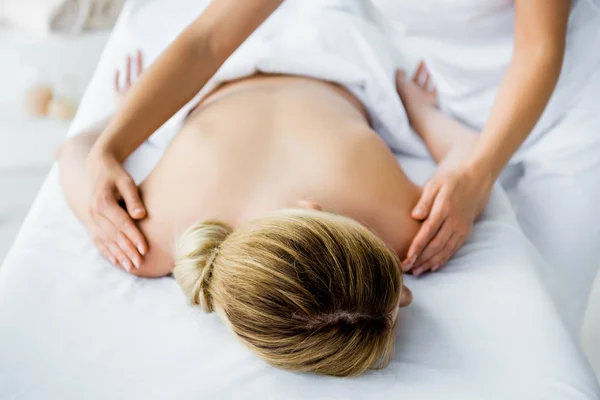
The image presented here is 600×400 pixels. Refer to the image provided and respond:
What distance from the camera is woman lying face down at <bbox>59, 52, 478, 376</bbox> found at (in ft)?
2.86

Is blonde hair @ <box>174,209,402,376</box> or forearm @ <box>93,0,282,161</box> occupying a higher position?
forearm @ <box>93,0,282,161</box>

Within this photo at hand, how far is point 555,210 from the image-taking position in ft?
4.65

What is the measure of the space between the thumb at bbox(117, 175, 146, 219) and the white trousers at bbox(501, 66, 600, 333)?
2.86 feet

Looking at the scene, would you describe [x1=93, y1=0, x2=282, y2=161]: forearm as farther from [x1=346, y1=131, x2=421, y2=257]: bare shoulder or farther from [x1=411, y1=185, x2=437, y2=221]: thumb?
[x1=411, y1=185, x2=437, y2=221]: thumb

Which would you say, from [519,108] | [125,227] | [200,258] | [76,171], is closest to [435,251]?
[519,108]

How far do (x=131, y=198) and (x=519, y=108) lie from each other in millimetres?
759

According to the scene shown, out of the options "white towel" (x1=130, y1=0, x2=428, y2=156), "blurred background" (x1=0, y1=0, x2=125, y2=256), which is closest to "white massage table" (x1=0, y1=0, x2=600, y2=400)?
"white towel" (x1=130, y1=0, x2=428, y2=156)

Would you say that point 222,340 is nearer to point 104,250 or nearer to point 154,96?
point 104,250

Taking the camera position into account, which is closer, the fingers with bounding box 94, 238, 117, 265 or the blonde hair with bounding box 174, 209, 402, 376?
the blonde hair with bounding box 174, 209, 402, 376

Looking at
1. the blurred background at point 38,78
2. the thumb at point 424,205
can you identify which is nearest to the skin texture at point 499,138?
the thumb at point 424,205

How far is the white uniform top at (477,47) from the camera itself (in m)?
1.42

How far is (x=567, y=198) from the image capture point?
141 cm

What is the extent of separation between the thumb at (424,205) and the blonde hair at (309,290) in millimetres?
218

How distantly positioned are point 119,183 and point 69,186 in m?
0.19
